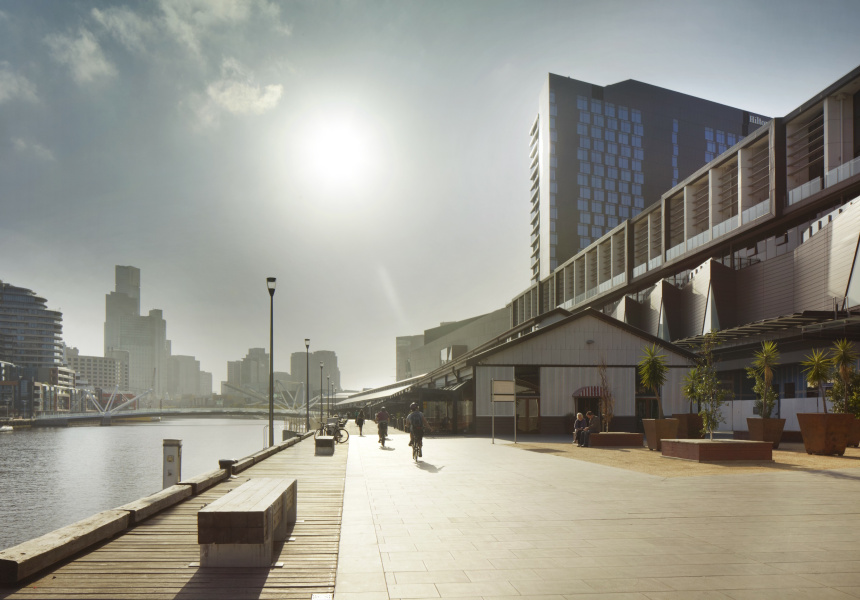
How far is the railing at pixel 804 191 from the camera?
1452 inches

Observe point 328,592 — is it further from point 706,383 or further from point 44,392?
point 44,392

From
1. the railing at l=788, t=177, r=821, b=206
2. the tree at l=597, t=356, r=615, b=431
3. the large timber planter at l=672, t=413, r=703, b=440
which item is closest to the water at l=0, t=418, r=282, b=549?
the tree at l=597, t=356, r=615, b=431

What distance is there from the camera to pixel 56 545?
6645 mm

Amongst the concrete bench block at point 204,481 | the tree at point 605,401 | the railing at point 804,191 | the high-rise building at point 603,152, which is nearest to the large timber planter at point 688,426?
the tree at point 605,401

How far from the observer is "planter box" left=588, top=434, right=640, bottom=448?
83.8 ft

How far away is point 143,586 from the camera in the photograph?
5.89m

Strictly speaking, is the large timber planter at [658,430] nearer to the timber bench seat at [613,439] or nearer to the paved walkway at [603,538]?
the timber bench seat at [613,439]

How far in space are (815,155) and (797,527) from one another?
36.6 meters

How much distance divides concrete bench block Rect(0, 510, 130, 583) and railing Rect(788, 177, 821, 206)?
38729 mm

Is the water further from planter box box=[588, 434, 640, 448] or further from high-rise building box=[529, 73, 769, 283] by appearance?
high-rise building box=[529, 73, 769, 283]

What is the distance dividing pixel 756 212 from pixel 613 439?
23.5m

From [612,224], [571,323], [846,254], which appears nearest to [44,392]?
[612,224]

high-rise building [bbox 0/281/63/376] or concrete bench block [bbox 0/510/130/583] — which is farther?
high-rise building [bbox 0/281/63/376]

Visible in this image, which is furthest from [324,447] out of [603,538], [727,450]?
[603,538]
